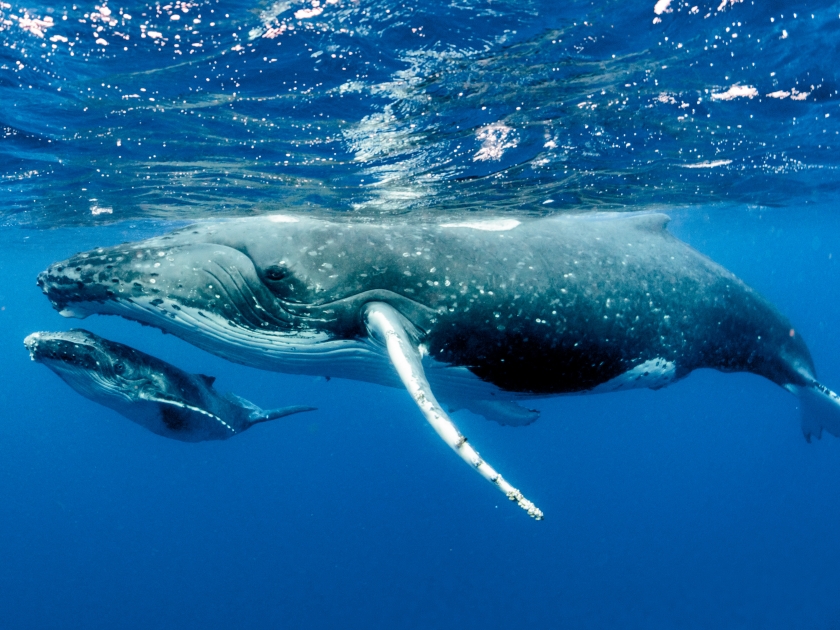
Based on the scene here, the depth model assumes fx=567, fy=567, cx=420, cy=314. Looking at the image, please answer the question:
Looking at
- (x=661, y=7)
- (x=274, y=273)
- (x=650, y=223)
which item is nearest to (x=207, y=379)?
(x=274, y=273)

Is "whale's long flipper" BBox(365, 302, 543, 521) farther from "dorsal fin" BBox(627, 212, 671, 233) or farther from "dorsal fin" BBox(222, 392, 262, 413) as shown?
"dorsal fin" BBox(627, 212, 671, 233)

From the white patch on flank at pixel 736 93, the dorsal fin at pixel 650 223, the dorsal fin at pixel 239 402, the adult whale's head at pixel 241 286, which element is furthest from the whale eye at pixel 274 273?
the white patch on flank at pixel 736 93

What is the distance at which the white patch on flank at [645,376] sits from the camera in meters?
6.88

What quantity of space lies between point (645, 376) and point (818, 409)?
4.96 meters

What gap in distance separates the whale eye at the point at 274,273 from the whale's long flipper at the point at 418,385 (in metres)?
0.87

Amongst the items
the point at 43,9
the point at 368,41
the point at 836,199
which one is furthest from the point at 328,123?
the point at 836,199

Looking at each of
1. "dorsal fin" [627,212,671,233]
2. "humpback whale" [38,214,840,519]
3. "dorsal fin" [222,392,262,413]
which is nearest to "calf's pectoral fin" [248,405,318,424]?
"dorsal fin" [222,392,262,413]

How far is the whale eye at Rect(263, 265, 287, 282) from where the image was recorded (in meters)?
5.38

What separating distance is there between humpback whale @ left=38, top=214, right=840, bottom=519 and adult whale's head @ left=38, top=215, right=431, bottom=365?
1 centimetres

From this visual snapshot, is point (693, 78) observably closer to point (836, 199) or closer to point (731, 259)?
point (836, 199)

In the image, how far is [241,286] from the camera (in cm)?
525

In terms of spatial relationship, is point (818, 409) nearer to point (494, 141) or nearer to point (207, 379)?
point (494, 141)

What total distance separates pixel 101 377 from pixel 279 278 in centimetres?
173

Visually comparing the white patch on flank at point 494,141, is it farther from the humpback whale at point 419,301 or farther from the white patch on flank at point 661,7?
the humpback whale at point 419,301
